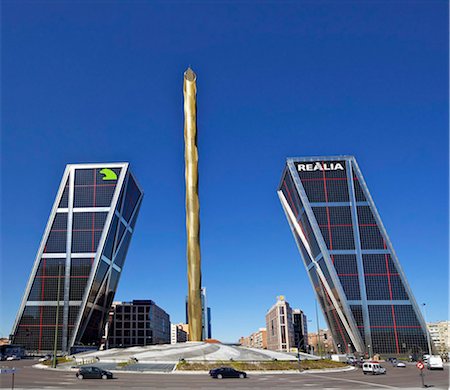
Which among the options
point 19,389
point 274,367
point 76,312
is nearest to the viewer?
point 19,389

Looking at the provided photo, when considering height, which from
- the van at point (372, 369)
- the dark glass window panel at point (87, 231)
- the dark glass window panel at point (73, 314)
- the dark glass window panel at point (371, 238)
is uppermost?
the dark glass window panel at point (87, 231)

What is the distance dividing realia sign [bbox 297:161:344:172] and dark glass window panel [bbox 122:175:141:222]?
46970 mm

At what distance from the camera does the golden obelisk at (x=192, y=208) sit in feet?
223

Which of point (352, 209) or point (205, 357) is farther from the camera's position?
point (352, 209)

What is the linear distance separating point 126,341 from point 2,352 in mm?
92079

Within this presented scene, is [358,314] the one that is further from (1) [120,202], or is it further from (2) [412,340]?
(1) [120,202]

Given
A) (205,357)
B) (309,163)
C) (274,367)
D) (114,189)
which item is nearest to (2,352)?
(114,189)

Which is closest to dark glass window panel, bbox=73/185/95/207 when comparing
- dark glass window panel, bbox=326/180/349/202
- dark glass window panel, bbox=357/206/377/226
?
dark glass window panel, bbox=326/180/349/202

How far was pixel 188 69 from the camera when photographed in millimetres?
80250

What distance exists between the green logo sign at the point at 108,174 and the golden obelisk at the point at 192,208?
127 feet

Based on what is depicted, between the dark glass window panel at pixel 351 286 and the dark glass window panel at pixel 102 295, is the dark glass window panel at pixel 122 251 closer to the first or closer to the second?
the dark glass window panel at pixel 102 295

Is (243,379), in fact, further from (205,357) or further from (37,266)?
(37,266)

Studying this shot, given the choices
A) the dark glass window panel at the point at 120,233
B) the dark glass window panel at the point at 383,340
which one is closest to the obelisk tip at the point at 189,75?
the dark glass window panel at the point at 120,233

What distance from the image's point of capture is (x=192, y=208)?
237 ft
